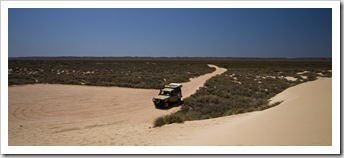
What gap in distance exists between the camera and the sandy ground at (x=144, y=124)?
22.5 ft

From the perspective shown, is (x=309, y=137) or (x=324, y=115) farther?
(x=324, y=115)

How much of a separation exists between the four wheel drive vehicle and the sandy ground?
59 centimetres

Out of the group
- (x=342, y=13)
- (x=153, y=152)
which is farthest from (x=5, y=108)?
(x=342, y=13)

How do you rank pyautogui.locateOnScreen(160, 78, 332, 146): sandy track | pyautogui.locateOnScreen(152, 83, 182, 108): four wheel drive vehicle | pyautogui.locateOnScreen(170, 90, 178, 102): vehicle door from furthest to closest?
pyautogui.locateOnScreen(170, 90, 178, 102): vehicle door, pyautogui.locateOnScreen(152, 83, 182, 108): four wheel drive vehicle, pyautogui.locateOnScreen(160, 78, 332, 146): sandy track

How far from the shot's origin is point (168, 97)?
16188 mm

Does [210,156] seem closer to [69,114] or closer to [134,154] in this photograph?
[134,154]

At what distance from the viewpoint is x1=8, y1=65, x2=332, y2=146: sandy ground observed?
6859 mm

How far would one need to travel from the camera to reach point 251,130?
757 centimetres

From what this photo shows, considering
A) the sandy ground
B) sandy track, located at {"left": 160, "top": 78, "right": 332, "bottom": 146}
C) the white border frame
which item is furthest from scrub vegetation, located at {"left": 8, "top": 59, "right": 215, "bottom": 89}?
sandy track, located at {"left": 160, "top": 78, "right": 332, "bottom": 146}

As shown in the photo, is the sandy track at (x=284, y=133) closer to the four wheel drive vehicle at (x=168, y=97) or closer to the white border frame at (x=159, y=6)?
the white border frame at (x=159, y=6)

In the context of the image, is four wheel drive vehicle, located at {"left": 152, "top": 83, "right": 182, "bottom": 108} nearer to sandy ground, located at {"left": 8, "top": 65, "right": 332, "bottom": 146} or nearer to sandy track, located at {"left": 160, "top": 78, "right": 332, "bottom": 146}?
sandy ground, located at {"left": 8, "top": 65, "right": 332, "bottom": 146}

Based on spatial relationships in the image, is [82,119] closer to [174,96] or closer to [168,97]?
[168,97]

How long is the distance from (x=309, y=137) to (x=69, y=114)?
1246cm

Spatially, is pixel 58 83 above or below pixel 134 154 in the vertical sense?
above
